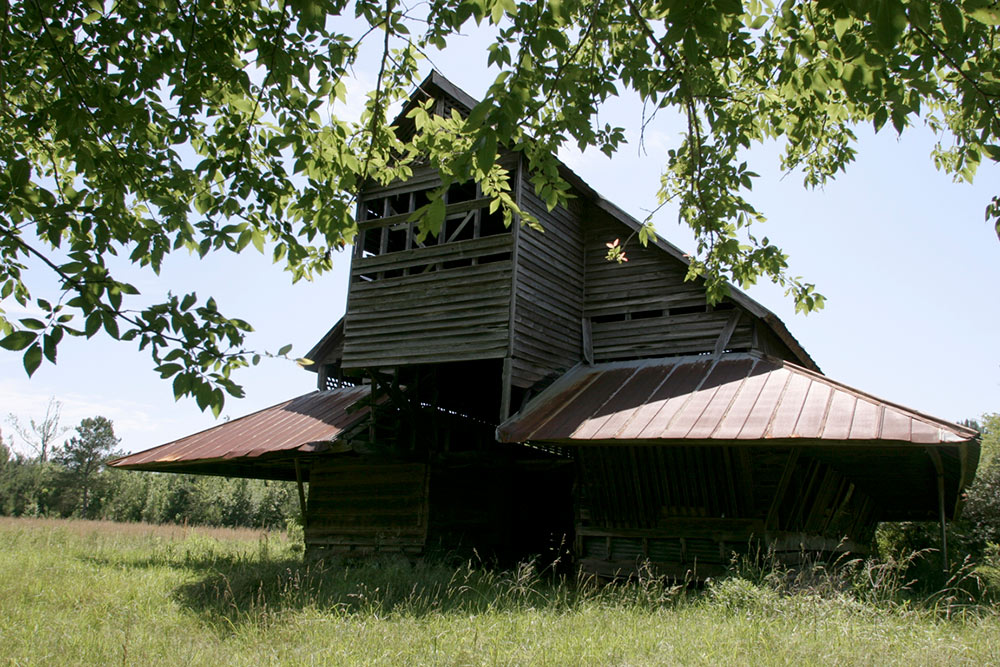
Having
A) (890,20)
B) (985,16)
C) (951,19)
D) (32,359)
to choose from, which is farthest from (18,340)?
(985,16)

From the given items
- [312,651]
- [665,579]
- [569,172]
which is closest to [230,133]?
[312,651]

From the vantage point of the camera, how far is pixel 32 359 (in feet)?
10.3

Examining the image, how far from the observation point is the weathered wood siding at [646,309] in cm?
1178

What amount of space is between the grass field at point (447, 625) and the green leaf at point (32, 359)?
3.25 meters

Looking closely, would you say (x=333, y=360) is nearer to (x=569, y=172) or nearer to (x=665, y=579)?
(x=569, y=172)

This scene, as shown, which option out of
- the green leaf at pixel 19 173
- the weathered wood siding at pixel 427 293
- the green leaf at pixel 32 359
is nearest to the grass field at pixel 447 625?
the green leaf at pixel 32 359

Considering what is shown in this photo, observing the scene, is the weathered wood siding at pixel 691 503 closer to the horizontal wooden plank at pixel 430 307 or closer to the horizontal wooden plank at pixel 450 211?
the horizontal wooden plank at pixel 430 307

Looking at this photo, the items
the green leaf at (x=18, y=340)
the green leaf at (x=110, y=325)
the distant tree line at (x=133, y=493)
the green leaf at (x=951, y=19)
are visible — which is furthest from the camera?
the distant tree line at (x=133, y=493)

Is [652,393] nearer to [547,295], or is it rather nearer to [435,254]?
[547,295]

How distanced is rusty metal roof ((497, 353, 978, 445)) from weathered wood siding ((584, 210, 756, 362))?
Result: 332 millimetres

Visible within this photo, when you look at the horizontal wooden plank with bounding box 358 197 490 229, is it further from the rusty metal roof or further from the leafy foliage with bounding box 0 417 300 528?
the leafy foliage with bounding box 0 417 300 528

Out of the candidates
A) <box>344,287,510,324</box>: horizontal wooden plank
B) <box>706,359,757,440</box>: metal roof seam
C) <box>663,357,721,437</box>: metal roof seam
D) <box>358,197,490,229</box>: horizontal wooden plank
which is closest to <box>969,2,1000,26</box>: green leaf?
<box>706,359,757,440</box>: metal roof seam

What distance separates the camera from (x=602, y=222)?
13352 mm

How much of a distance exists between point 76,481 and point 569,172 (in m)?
53.5
